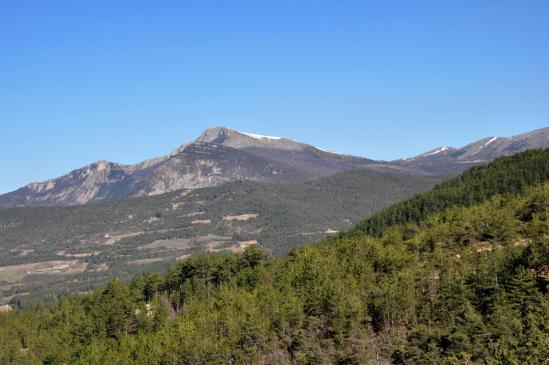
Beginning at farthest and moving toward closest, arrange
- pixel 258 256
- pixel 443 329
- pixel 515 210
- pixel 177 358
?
pixel 258 256 < pixel 515 210 < pixel 177 358 < pixel 443 329

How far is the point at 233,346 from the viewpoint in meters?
108

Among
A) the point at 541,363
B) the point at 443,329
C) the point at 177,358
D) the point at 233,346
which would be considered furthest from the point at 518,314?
the point at 177,358

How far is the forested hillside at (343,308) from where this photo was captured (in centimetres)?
8962

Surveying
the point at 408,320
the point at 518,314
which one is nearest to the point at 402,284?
the point at 408,320

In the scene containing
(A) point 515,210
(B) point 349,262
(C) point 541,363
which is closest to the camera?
(C) point 541,363

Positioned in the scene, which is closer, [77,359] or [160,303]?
[77,359]

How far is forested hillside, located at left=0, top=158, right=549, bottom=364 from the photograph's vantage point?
294ft

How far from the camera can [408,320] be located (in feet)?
359

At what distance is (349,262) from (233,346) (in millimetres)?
40283

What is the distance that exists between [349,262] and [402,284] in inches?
1104

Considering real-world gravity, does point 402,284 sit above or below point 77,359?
above

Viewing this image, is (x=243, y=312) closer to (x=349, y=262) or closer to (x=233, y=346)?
(x=233, y=346)

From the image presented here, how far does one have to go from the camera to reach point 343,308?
107812 millimetres

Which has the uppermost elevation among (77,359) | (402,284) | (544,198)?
(544,198)
